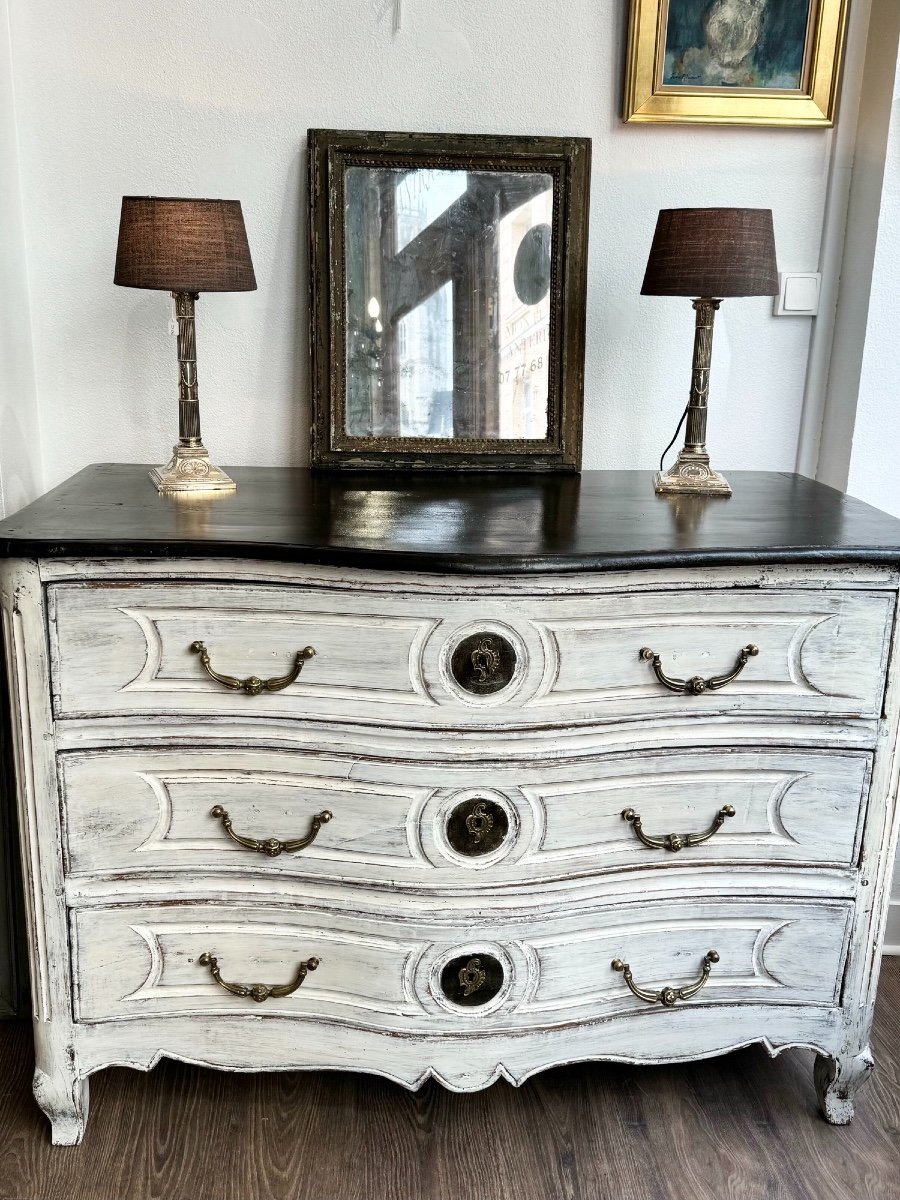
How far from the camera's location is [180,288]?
65.9 inches

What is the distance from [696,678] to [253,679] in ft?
2.17

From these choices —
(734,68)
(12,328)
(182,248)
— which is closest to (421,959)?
(182,248)

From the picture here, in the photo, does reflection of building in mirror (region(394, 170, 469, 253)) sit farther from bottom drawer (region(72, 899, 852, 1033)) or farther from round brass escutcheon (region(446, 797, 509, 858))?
bottom drawer (region(72, 899, 852, 1033))

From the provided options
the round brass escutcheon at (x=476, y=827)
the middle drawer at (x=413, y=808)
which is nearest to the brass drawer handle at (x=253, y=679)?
the middle drawer at (x=413, y=808)

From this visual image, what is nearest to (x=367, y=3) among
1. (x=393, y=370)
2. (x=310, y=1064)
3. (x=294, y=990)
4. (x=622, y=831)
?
(x=393, y=370)

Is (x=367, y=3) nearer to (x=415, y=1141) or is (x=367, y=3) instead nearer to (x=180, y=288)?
(x=180, y=288)

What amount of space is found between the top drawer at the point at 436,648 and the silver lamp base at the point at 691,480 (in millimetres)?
391

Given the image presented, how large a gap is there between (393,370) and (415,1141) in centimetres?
141

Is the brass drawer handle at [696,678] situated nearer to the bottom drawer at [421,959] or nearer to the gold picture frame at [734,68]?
the bottom drawer at [421,959]

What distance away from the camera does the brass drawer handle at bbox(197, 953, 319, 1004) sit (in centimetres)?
158

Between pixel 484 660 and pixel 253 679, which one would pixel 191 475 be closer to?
pixel 253 679

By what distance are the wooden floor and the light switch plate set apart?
4.88 feet

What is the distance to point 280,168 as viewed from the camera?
1.94 meters

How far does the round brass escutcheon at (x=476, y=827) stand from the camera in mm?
1522
